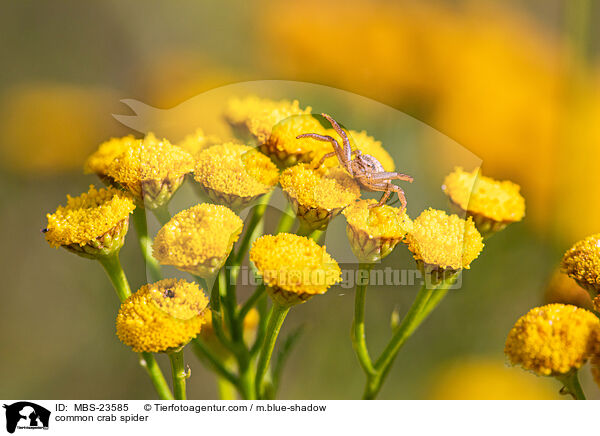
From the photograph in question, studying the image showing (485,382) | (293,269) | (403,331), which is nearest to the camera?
(293,269)

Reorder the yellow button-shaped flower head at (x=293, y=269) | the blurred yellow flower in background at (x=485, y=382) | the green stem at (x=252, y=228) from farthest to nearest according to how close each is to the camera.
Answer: the blurred yellow flower in background at (x=485, y=382)
the green stem at (x=252, y=228)
the yellow button-shaped flower head at (x=293, y=269)

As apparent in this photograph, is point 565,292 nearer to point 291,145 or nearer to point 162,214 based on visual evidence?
point 291,145

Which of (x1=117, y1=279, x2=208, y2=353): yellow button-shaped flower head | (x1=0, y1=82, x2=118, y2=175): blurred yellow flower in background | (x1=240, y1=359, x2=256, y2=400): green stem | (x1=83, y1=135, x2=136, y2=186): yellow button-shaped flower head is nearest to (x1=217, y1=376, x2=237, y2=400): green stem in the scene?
(x1=240, y1=359, x2=256, y2=400): green stem

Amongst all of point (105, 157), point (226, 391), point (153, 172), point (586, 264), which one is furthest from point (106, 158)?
point (586, 264)

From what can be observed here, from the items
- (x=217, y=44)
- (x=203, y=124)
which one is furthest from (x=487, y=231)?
(x=217, y=44)

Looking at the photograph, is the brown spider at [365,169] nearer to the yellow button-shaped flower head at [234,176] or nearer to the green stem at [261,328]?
the yellow button-shaped flower head at [234,176]

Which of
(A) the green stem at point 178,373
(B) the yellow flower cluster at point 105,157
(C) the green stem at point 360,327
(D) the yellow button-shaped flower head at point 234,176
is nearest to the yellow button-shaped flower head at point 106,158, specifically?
(B) the yellow flower cluster at point 105,157
